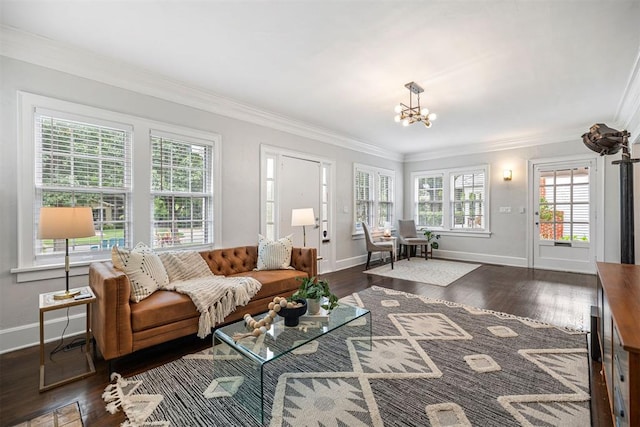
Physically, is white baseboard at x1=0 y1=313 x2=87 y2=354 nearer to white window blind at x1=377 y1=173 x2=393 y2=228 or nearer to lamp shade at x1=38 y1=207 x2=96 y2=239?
lamp shade at x1=38 y1=207 x2=96 y2=239

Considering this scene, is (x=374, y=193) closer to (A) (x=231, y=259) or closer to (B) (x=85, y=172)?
Answer: (A) (x=231, y=259)

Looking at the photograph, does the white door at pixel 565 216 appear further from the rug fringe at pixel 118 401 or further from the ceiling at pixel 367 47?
the rug fringe at pixel 118 401

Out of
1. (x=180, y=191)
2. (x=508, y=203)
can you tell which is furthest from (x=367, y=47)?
(x=508, y=203)

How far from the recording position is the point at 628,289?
1532 mm

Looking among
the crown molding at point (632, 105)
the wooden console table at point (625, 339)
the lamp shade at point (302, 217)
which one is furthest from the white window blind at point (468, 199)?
the wooden console table at point (625, 339)

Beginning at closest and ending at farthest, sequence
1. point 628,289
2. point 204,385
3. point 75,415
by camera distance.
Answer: point 628,289 → point 75,415 → point 204,385

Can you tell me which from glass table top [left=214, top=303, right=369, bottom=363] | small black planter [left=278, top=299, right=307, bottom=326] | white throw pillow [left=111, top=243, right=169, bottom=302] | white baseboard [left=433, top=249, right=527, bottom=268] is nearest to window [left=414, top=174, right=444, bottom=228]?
white baseboard [left=433, top=249, right=527, bottom=268]

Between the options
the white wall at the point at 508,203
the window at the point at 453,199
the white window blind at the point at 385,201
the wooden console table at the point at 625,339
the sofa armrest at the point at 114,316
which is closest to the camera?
the wooden console table at the point at 625,339

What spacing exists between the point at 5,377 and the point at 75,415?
0.90 metres

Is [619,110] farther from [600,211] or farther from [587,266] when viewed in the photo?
[587,266]

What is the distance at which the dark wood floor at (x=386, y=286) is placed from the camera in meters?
1.74

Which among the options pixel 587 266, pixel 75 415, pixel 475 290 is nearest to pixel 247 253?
pixel 75 415

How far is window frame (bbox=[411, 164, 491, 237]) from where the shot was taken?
6.35 m

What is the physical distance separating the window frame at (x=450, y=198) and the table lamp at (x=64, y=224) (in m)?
6.75
